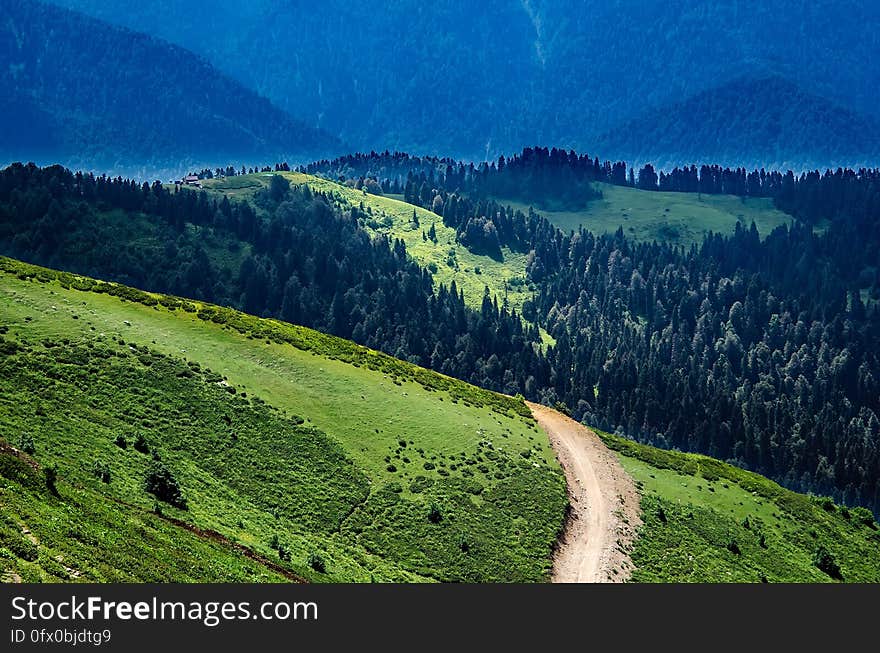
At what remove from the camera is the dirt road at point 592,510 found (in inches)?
3465

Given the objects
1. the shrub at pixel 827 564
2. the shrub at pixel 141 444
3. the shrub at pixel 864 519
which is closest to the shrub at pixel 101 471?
the shrub at pixel 141 444

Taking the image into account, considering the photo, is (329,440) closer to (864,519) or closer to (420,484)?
(420,484)

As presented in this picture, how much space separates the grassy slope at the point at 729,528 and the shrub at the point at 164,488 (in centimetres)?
4567

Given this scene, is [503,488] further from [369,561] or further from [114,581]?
[114,581]

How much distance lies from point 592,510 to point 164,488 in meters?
51.2

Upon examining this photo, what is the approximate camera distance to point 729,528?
108 m

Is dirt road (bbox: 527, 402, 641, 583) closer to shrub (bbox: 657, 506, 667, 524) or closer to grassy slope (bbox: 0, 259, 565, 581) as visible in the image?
grassy slope (bbox: 0, 259, 565, 581)

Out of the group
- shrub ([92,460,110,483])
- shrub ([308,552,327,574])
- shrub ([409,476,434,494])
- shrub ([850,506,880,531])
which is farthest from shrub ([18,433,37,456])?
shrub ([850,506,880,531])

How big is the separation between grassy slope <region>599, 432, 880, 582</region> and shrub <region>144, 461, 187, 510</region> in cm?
4567

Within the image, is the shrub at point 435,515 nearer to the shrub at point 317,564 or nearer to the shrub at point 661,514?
the shrub at point 317,564

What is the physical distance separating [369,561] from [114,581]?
3418cm

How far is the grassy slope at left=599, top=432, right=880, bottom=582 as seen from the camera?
95438 mm

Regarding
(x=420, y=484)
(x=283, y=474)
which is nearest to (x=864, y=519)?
(x=420, y=484)

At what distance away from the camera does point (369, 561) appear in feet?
255
